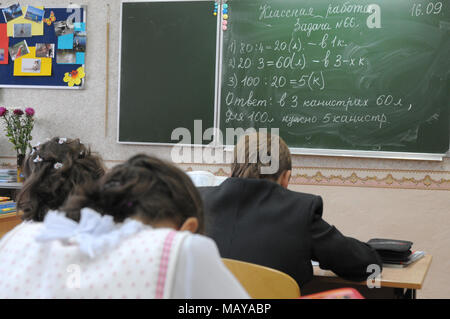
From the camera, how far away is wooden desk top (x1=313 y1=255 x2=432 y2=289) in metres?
1.71

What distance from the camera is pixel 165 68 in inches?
149

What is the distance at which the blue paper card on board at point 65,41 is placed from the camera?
3.95 m

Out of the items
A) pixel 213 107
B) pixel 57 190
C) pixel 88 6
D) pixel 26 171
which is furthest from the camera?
pixel 88 6

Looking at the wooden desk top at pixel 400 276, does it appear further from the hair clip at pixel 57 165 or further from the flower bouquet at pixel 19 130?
the flower bouquet at pixel 19 130

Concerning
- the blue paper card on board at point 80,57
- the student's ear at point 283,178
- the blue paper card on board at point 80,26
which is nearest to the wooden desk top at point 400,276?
the student's ear at point 283,178

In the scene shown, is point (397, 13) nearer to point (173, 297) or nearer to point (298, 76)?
point (298, 76)

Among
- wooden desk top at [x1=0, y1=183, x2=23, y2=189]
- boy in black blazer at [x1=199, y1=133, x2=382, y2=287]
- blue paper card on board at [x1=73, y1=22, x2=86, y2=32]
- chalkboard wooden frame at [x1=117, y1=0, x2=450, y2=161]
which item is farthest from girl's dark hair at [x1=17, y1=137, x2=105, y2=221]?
blue paper card on board at [x1=73, y1=22, x2=86, y2=32]

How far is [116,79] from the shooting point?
3875 millimetres

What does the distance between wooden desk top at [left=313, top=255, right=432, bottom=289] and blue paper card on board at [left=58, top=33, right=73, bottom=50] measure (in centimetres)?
288

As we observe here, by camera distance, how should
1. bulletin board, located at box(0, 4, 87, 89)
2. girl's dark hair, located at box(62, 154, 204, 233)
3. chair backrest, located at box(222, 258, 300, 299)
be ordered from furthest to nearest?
1. bulletin board, located at box(0, 4, 87, 89)
2. chair backrest, located at box(222, 258, 300, 299)
3. girl's dark hair, located at box(62, 154, 204, 233)

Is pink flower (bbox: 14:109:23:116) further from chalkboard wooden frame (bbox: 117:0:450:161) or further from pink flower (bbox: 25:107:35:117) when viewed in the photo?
chalkboard wooden frame (bbox: 117:0:450:161)
